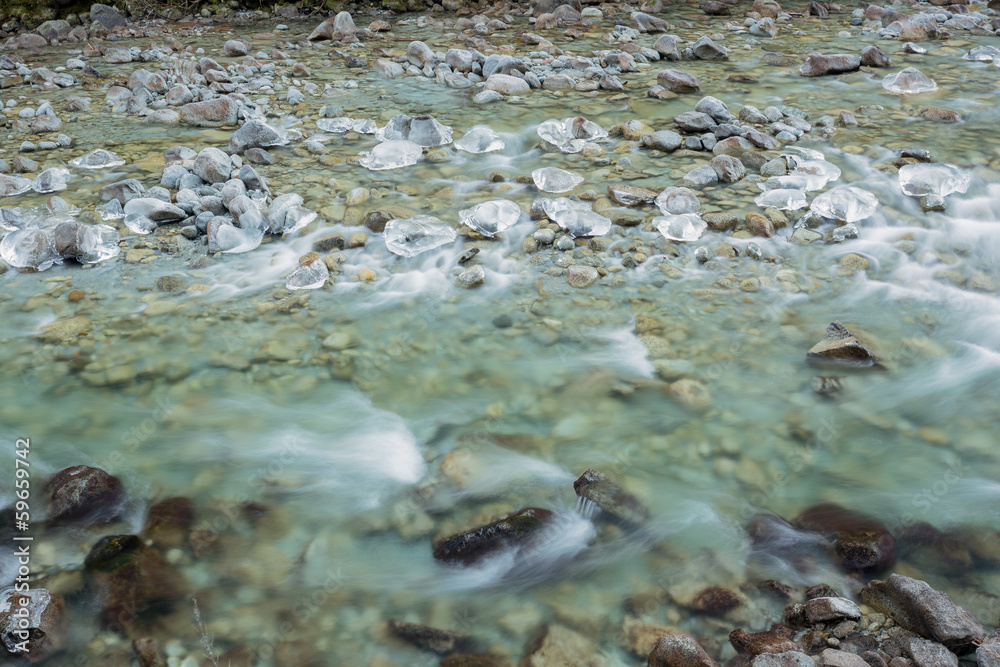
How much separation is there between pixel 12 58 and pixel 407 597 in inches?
403

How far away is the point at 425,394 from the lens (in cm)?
324

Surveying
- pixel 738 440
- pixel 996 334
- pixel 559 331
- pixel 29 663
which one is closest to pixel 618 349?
pixel 559 331

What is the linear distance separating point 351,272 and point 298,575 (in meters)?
2.17

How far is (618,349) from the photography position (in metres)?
3.46

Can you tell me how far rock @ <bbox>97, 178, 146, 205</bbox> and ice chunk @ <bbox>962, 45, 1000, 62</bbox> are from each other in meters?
8.44

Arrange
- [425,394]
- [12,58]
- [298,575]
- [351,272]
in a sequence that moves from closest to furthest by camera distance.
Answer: [298,575] → [425,394] → [351,272] → [12,58]

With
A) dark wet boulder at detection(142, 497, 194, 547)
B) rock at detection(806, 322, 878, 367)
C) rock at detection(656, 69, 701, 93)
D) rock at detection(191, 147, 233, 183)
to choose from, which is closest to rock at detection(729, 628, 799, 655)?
rock at detection(806, 322, 878, 367)

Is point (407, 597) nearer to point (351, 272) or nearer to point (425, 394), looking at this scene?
point (425, 394)

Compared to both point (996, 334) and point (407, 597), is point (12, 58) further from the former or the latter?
point (996, 334)

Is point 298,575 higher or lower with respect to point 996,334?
lower

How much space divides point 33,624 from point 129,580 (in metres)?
0.28

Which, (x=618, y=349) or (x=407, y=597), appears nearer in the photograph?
(x=407, y=597)

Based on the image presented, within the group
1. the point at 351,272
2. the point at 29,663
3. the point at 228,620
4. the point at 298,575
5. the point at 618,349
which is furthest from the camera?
the point at 351,272

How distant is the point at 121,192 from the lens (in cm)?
492
